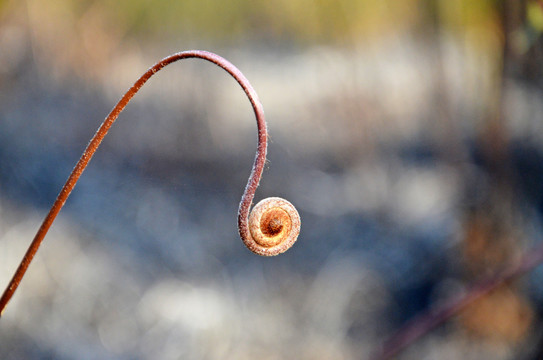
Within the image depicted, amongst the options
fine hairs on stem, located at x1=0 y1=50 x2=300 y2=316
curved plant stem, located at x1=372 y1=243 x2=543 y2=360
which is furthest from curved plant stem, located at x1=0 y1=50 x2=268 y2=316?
curved plant stem, located at x1=372 y1=243 x2=543 y2=360

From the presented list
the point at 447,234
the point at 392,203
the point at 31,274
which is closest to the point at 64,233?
the point at 31,274

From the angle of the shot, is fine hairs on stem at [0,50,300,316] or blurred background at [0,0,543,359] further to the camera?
blurred background at [0,0,543,359]

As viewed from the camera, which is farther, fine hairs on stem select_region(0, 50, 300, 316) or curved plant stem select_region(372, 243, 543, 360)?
curved plant stem select_region(372, 243, 543, 360)

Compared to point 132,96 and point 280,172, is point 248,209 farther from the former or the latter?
point 280,172

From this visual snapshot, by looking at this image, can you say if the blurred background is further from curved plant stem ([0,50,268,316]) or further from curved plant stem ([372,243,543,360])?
curved plant stem ([0,50,268,316])

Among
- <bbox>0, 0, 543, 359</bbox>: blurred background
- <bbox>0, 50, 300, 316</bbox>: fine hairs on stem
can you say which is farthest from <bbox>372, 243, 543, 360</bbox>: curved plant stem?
<bbox>0, 50, 300, 316</bbox>: fine hairs on stem

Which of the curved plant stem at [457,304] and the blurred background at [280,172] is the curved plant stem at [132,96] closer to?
the blurred background at [280,172]

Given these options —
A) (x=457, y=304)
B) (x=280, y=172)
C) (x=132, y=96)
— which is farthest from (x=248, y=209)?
(x=457, y=304)

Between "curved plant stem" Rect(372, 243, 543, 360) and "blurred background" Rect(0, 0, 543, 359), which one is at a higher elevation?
"blurred background" Rect(0, 0, 543, 359)
